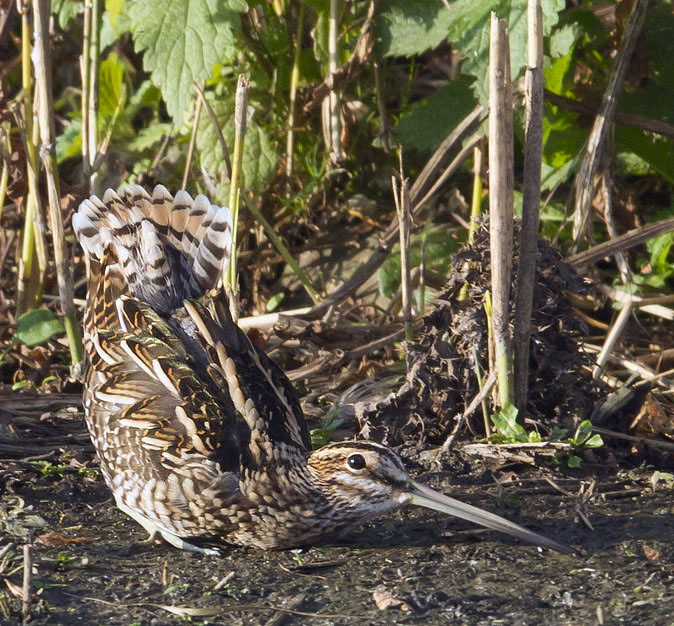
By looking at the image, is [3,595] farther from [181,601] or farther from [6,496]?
[6,496]

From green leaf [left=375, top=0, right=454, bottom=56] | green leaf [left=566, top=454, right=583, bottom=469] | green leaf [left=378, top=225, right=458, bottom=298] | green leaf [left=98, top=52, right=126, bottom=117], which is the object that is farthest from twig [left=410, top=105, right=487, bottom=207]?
green leaf [left=98, top=52, right=126, bottom=117]

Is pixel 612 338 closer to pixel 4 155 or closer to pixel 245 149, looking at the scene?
pixel 245 149

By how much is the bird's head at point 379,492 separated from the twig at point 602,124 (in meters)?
1.93

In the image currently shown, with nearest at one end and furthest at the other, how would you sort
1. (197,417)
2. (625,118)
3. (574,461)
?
(197,417) → (574,461) → (625,118)

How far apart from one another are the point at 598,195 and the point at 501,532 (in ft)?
8.03

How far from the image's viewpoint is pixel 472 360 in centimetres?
451

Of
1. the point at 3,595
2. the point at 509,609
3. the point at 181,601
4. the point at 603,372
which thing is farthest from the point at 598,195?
the point at 3,595

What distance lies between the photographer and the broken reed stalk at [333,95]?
5.47 metres

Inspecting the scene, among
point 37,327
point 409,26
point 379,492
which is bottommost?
point 379,492

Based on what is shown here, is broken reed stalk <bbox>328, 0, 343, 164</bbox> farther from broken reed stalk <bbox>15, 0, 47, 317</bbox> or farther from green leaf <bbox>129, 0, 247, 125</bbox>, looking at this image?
broken reed stalk <bbox>15, 0, 47, 317</bbox>

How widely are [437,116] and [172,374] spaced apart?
7.37 ft

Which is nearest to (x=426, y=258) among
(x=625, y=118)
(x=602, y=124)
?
(x=602, y=124)

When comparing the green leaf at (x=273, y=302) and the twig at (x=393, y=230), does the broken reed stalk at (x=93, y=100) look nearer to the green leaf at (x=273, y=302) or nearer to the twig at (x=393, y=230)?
the green leaf at (x=273, y=302)

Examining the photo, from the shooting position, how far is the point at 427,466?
449 cm
